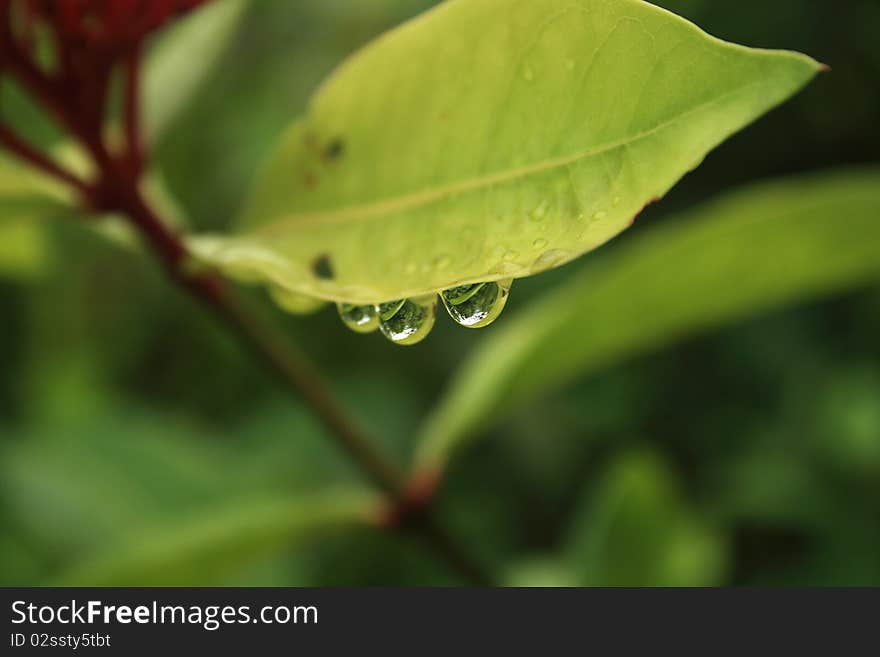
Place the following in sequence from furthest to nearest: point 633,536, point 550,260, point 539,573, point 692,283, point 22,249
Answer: point 539,573
point 633,536
point 22,249
point 692,283
point 550,260

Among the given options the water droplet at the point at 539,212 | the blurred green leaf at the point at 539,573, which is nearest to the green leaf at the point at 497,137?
the water droplet at the point at 539,212

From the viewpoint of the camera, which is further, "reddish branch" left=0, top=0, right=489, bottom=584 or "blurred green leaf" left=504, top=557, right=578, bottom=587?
"blurred green leaf" left=504, top=557, right=578, bottom=587

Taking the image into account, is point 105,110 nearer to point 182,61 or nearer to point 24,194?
point 24,194

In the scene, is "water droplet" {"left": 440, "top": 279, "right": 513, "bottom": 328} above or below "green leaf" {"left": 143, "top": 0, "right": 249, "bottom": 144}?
below

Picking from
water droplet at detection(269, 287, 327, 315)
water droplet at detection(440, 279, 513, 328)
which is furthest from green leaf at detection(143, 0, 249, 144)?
water droplet at detection(440, 279, 513, 328)

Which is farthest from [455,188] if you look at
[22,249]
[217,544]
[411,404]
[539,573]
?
[411,404]

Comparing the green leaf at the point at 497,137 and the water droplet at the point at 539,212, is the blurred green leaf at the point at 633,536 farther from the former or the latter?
the water droplet at the point at 539,212

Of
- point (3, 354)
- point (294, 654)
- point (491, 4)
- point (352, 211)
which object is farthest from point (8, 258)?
point (3, 354)

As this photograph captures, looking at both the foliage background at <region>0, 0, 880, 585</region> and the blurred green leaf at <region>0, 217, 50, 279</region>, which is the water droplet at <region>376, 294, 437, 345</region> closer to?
the blurred green leaf at <region>0, 217, 50, 279</region>
